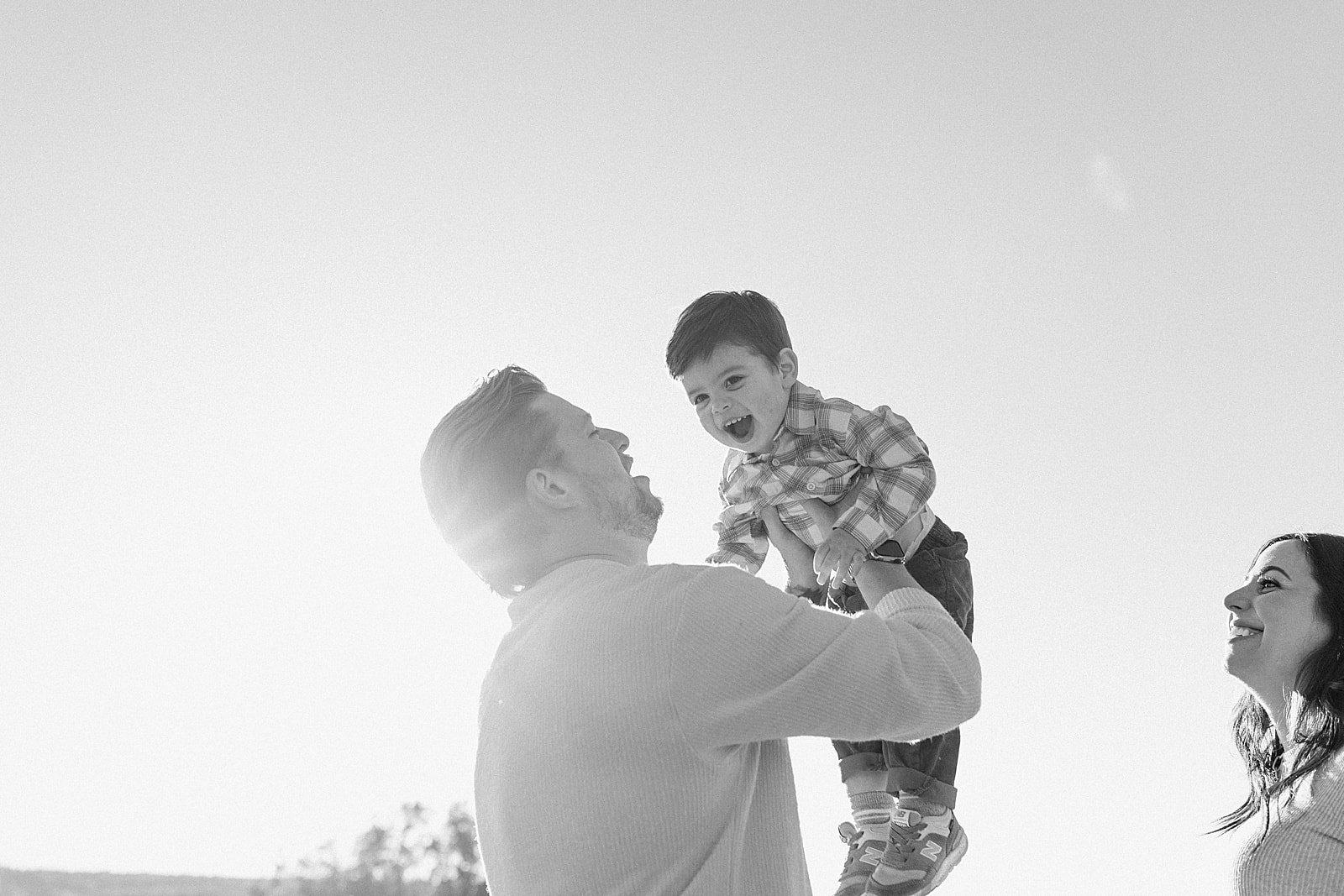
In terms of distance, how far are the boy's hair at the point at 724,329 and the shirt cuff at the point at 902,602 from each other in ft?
4.28

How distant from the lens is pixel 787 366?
4211mm

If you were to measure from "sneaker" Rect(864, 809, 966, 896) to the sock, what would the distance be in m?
0.12

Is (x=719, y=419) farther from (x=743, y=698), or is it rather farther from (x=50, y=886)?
(x=50, y=886)

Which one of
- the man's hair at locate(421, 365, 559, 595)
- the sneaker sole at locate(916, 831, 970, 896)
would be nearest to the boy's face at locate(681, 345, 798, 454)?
the man's hair at locate(421, 365, 559, 595)

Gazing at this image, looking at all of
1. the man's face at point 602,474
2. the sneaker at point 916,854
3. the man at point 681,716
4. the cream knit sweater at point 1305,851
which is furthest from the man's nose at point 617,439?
the cream knit sweater at point 1305,851

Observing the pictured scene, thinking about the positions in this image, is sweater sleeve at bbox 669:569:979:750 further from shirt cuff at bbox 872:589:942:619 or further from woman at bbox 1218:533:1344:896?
woman at bbox 1218:533:1344:896

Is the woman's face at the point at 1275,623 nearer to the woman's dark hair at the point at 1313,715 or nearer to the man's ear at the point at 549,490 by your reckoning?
the woman's dark hair at the point at 1313,715

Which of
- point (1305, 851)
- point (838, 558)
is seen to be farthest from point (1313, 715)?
point (838, 558)

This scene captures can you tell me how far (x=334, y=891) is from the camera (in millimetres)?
32531

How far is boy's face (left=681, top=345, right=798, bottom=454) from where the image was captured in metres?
4.08

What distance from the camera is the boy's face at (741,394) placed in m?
4.08

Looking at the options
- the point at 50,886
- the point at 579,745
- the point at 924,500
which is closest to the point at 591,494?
the point at 579,745

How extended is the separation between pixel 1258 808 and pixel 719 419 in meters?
2.34

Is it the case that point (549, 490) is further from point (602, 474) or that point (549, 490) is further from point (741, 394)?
point (741, 394)
